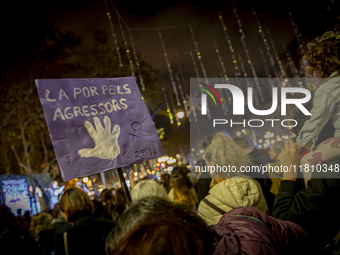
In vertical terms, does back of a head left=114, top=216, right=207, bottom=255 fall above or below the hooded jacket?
above

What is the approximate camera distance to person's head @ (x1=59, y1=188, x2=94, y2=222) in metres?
3.36

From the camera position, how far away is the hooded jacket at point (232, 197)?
2221 millimetres

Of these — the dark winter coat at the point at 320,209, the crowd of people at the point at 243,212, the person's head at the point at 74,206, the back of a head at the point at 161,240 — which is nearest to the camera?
the back of a head at the point at 161,240

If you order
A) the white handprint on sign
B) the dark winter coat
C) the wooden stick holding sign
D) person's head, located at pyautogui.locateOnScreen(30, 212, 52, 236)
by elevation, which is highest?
the white handprint on sign

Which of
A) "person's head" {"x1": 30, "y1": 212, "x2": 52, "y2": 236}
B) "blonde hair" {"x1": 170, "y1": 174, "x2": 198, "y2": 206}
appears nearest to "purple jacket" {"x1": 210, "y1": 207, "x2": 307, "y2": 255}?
"blonde hair" {"x1": 170, "y1": 174, "x2": 198, "y2": 206}

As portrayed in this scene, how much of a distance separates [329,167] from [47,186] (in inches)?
985

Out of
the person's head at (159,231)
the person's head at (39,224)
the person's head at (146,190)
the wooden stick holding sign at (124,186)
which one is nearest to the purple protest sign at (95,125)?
the wooden stick holding sign at (124,186)

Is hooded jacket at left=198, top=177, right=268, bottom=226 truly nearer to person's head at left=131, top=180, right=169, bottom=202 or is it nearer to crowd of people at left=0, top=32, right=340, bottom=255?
Answer: crowd of people at left=0, top=32, right=340, bottom=255

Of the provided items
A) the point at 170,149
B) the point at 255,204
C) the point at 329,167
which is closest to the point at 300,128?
the point at 329,167

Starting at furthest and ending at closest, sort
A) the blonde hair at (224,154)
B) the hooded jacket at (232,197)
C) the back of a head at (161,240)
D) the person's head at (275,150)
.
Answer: the person's head at (275,150) → the blonde hair at (224,154) → the hooded jacket at (232,197) → the back of a head at (161,240)

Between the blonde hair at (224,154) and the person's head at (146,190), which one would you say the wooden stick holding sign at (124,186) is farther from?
the blonde hair at (224,154)

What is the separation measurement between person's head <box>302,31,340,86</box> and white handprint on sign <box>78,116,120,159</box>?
7.45ft

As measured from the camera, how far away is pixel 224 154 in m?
2.77

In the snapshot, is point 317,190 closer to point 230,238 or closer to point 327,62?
point 230,238
